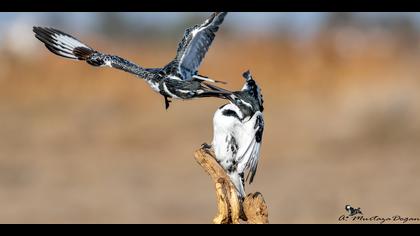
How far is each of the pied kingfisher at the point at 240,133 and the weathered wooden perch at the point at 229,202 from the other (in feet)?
0.15

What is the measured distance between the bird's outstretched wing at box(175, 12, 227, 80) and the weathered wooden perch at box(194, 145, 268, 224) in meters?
0.41

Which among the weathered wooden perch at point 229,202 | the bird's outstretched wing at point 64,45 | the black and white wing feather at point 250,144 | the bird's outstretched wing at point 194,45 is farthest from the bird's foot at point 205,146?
the bird's outstretched wing at point 64,45

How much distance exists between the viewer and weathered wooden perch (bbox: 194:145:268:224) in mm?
6277

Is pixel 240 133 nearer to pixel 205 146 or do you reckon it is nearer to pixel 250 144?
pixel 250 144

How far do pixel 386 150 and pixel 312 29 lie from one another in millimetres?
2806

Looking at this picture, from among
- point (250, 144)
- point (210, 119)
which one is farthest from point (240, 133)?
point (210, 119)

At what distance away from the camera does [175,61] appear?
6.70 m

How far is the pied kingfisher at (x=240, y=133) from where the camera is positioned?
641 cm

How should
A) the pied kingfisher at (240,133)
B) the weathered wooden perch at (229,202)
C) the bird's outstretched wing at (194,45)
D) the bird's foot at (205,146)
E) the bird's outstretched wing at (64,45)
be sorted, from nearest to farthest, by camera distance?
the weathered wooden perch at (229,202) → the pied kingfisher at (240,133) → the bird's foot at (205,146) → the bird's outstretched wing at (194,45) → the bird's outstretched wing at (64,45)

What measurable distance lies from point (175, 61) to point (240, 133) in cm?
52

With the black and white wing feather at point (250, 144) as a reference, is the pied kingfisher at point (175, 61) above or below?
above

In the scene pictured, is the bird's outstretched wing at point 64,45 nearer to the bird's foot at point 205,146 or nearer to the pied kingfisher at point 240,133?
the bird's foot at point 205,146

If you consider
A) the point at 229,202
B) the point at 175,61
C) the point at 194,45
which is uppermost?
the point at 194,45

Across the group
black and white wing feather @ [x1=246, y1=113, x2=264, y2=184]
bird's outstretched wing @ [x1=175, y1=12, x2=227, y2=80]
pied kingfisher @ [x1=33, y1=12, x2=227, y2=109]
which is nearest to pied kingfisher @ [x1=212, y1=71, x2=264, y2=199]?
black and white wing feather @ [x1=246, y1=113, x2=264, y2=184]
